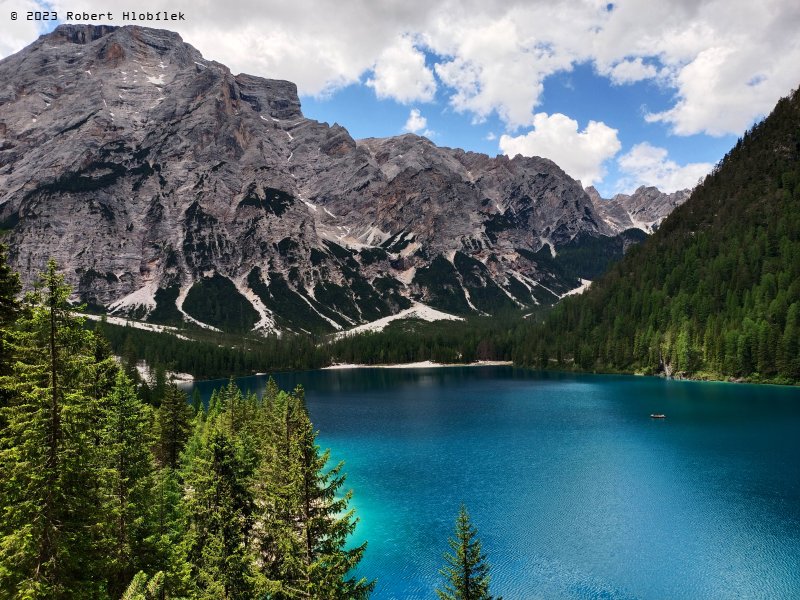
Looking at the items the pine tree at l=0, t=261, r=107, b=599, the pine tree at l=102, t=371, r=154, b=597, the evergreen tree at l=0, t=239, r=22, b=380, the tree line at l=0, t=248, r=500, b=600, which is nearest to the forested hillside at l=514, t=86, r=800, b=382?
the tree line at l=0, t=248, r=500, b=600

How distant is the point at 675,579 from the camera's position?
129ft

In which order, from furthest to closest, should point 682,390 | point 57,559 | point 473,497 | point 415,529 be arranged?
point 682,390
point 473,497
point 415,529
point 57,559

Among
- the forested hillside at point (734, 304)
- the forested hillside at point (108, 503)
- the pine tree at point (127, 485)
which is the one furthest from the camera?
the forested hillside at point (734, 304)

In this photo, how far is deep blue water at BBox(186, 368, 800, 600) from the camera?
40.4 meters

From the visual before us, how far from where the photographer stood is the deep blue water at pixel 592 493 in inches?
1591

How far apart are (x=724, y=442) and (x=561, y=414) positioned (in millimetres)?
34998

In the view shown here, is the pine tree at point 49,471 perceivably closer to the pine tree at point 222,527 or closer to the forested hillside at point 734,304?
the pine tree at point 222,527

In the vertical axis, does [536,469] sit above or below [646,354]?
below

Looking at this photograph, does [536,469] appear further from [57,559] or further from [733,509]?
[57,559]

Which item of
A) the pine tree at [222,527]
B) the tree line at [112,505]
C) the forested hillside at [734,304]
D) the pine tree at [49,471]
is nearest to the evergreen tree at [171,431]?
the tree line at [112,505]

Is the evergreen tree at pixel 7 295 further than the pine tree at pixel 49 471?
Yes

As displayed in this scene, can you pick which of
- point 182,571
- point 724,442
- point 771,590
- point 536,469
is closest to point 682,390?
point 724,442

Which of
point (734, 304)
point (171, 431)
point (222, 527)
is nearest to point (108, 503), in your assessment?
point (222, 527)

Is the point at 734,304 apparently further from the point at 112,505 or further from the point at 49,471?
the point at 49,471
